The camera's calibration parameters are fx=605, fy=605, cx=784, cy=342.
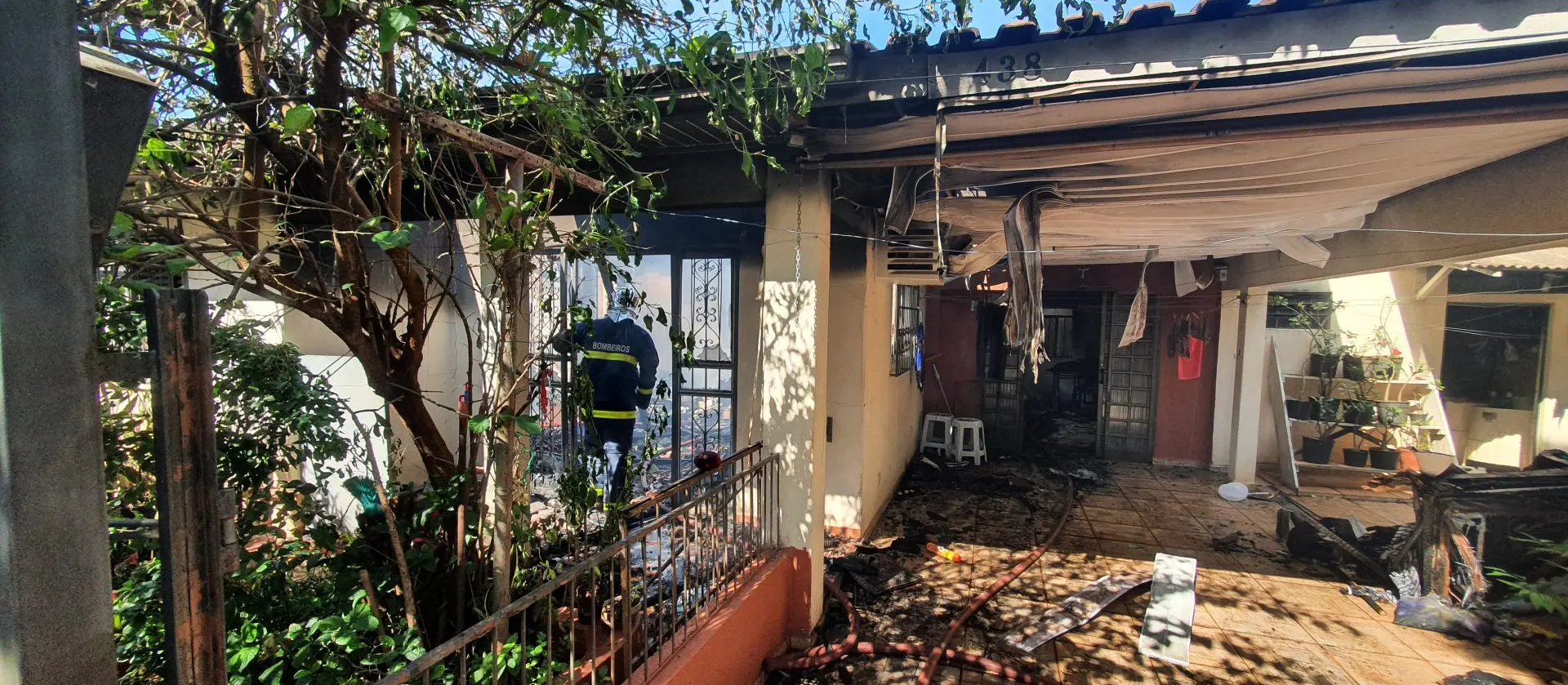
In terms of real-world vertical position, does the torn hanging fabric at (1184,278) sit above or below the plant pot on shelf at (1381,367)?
above

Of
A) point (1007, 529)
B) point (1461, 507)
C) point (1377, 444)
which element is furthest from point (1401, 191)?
point (1377, 444)

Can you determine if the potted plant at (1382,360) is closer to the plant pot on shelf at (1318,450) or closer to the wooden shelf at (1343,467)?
the plant pot on shelf at (1318,450)

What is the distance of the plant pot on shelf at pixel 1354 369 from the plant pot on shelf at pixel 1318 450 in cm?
92

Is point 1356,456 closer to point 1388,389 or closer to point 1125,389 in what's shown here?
point 1388,389

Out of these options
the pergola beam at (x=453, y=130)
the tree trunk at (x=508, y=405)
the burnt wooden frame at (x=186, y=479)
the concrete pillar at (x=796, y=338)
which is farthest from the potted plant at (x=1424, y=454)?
the burnt wooden frame at (x=186, y=479)

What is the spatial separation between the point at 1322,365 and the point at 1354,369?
12.9 inches

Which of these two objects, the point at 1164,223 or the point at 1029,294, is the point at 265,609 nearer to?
the point at 1029,294

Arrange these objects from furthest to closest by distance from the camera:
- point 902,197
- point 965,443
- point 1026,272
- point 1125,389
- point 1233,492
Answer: point 1125,389
point 965,443
point 1233,492
point 902,197
point 1026,272

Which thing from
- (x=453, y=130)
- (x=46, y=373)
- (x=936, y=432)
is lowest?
(x=936, y=432)

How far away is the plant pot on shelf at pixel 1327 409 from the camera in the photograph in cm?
827

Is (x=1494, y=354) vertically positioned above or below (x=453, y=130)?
below

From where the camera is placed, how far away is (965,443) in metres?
9.30

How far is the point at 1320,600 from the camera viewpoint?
475 centimetres

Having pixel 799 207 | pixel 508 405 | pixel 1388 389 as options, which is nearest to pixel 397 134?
pixel 508 405
